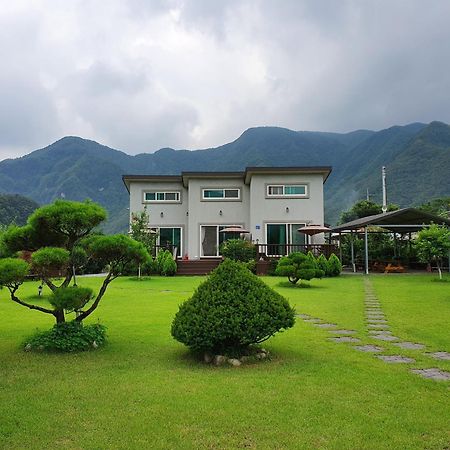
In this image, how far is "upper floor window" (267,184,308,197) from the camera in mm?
23344

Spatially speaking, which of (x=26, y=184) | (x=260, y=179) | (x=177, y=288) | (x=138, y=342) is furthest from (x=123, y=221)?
(x=138, y=342)

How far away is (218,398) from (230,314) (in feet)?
4.43

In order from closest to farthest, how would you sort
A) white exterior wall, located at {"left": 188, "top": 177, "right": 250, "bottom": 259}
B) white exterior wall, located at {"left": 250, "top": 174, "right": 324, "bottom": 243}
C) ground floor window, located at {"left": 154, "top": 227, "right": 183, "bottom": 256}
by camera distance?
1. white exterior wall, located at {"left": 250, "top": 174, "right": 324, "bottom": 243}
2. white exterior wall, located at {"left": 188, "top": 177, "right": 250, "bottom": 259}
3. ground floor window, located at {"left": 154, "top": 227, "right": 183, "bottom": 256}

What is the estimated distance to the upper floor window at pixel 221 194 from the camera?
957 inches

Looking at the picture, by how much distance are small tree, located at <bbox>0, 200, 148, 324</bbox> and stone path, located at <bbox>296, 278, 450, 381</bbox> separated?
131 inches

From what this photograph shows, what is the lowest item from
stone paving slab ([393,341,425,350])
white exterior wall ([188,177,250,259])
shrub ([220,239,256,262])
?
stone paving slab ([393,341,425,350])

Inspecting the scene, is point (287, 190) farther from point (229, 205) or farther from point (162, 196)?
point (162, 196)

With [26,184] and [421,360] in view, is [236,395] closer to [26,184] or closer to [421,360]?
[421,360]

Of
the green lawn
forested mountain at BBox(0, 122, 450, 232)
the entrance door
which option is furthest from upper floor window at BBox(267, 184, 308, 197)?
forested mountain at BBox(0, 122, 450, 232)

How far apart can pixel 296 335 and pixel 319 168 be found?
663 inches

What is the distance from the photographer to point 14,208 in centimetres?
4744

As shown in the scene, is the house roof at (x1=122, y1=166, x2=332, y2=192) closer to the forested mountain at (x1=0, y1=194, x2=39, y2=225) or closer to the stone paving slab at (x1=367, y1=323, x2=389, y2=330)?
the stone paving slab at (x1=367, y1=323, x2=389, y2=330)

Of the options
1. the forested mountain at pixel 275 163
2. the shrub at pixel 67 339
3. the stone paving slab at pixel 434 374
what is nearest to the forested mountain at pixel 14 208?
the forested mountain at pixel 275 163

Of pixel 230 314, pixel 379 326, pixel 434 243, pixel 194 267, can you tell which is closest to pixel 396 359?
pixel 230 314
